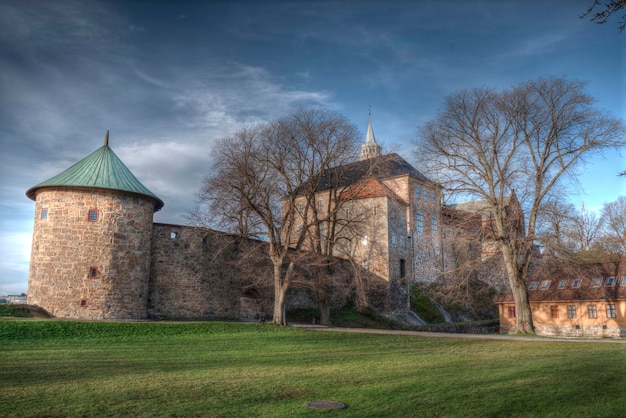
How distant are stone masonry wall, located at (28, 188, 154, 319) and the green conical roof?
37 cm

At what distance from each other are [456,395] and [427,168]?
744 inches

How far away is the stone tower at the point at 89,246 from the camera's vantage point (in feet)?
75.9

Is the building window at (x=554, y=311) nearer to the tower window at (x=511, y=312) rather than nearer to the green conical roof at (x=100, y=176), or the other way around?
the tower window at (x=511, y=312)

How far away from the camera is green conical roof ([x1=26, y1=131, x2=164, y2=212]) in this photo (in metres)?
24.1

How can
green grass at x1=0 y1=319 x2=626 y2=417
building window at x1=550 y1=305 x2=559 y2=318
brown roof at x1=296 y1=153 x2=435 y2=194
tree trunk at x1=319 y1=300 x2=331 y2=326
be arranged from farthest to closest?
building window at x1=550 y1=305 x2=559 y2=318 < tree trunk at x1=319 y1=300 x2=331 y2=326 < brown roof at x1=296 y1=153 x2=435 y2=194 < green grass at x1=0 y1=319 x2=626 y2=417

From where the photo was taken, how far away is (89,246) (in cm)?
2370

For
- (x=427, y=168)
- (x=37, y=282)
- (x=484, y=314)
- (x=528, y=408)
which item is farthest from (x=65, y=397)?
(x=484, y=314)

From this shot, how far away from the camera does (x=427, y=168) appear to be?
1051 inches

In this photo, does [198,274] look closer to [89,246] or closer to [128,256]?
[128,256]

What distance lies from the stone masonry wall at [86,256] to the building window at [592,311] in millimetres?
26015

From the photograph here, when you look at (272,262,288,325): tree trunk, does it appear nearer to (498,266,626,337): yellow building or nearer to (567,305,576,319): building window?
(498,266,626,337): yellow building

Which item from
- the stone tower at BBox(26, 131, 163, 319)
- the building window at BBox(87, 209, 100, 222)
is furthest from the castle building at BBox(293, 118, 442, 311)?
the building window at BBox(87, 209, 100, 222)

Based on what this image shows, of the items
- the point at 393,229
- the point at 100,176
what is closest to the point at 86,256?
the point at 100,176

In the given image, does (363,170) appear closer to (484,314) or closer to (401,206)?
(401,206)
